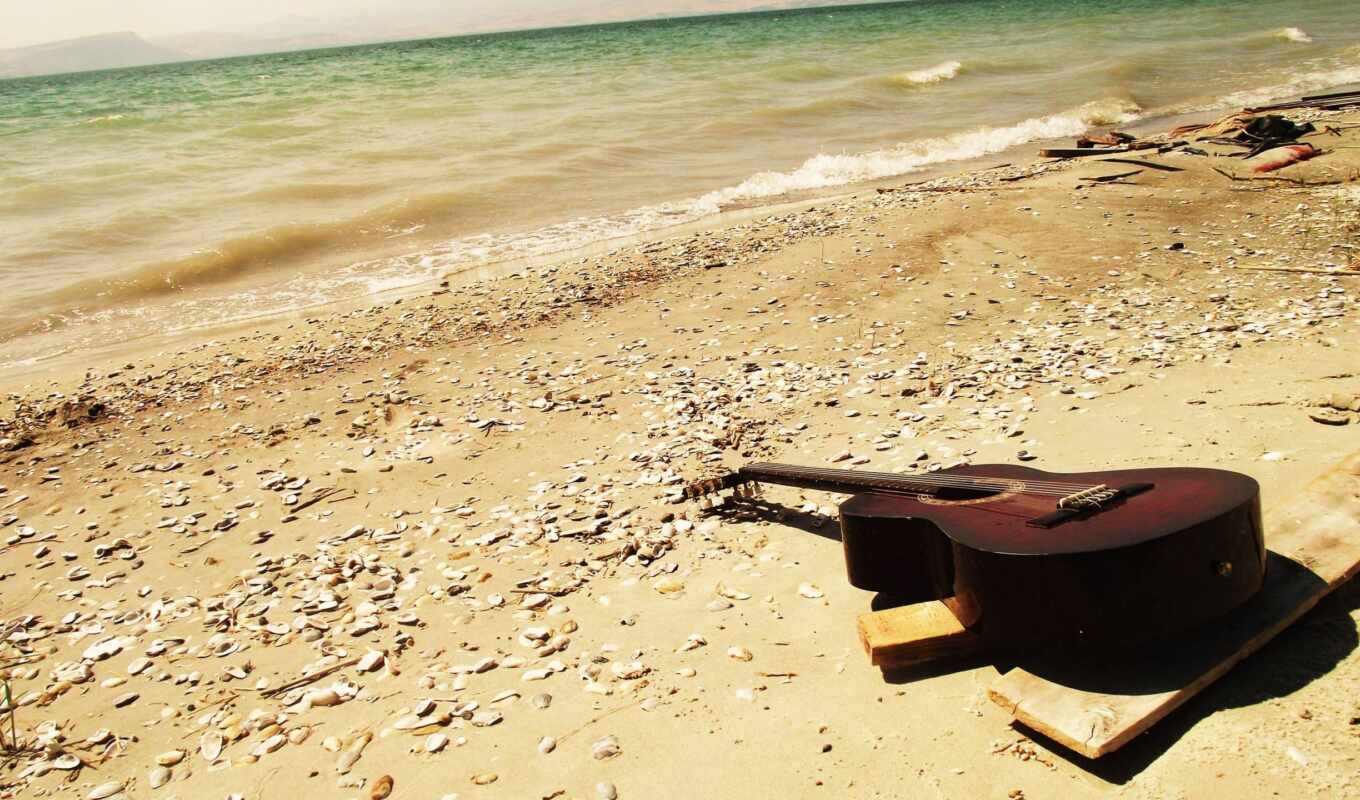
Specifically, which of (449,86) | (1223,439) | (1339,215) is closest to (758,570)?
(1223,439)

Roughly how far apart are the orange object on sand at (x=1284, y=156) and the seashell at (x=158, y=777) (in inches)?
521

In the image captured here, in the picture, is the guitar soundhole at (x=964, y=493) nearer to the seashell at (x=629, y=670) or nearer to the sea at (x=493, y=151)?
the seashell at (x=629, y=670)

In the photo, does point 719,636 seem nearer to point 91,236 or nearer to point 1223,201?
point 1223,201

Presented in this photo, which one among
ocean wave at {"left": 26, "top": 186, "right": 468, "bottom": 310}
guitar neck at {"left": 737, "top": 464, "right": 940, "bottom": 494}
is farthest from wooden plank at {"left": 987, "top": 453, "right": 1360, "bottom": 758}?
ocean wave at {"left": 26, "top": 186, "right": 468, "bottom": 310}

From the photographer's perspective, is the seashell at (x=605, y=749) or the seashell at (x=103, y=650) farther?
the seashell at (x=103, y=650)

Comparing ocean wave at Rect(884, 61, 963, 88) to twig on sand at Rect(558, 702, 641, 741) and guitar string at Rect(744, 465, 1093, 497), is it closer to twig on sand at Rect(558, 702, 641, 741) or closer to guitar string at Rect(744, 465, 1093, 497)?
guitar string at Rect(744, 465, 1093, 497)

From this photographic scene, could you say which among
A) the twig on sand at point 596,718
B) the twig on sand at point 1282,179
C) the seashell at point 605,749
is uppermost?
the twig on sand at point 1282,179

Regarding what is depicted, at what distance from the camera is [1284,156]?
11234mm

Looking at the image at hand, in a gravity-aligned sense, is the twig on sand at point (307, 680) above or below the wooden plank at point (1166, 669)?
below

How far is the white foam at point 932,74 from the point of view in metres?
27.2

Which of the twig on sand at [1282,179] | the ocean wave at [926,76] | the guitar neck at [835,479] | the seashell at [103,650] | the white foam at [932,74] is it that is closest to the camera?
the guitar neck at [835,479]

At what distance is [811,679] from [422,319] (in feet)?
24.6

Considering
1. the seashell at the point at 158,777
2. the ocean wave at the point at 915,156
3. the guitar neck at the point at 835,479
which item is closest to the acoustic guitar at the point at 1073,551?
the guitar neck at the point at 835,479

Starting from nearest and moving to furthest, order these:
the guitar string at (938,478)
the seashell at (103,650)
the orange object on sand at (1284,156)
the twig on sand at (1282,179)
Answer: the guitar string at (938,478) → the seashell at (103,650) → the twig on sand at (1282,179) → the orange object on sand at (1284,156)
